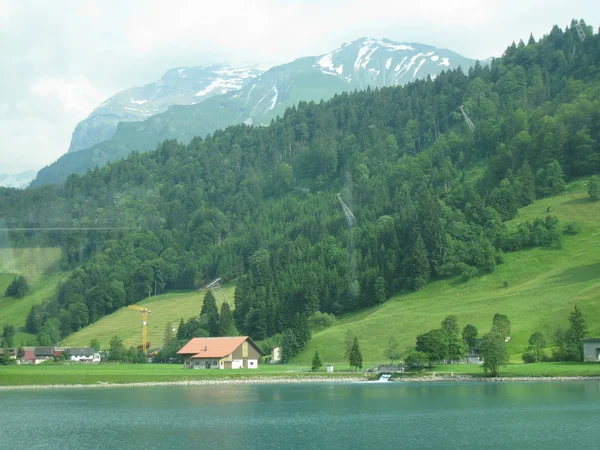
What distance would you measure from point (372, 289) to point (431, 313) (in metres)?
28.3

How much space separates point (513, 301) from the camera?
383 feet

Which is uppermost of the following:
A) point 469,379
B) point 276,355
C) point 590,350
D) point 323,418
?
point 590,350

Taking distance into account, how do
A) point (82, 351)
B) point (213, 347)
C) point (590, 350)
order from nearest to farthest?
point (590, 350) → point (213, 347) → point (82, 351)

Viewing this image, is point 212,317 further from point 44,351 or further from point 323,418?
point 323,418

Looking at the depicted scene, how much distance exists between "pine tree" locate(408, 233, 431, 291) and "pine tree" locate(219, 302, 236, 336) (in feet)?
114

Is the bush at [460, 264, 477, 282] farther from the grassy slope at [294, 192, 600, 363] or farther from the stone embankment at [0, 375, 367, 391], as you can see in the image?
the stone embankment at [0, 375, 367, 391]

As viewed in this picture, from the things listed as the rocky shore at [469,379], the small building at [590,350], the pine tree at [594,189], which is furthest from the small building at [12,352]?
the pine tree at [594,189]

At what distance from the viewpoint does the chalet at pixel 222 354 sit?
128500 mm

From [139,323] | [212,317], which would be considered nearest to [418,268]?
[212,317]

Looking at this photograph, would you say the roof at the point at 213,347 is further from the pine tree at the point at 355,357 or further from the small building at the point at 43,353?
the small building at the point at 43,353

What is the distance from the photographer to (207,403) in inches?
3113

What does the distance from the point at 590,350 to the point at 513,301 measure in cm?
2496

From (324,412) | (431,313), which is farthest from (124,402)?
(431,313)

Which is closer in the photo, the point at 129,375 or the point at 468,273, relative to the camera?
the point at 129,375
